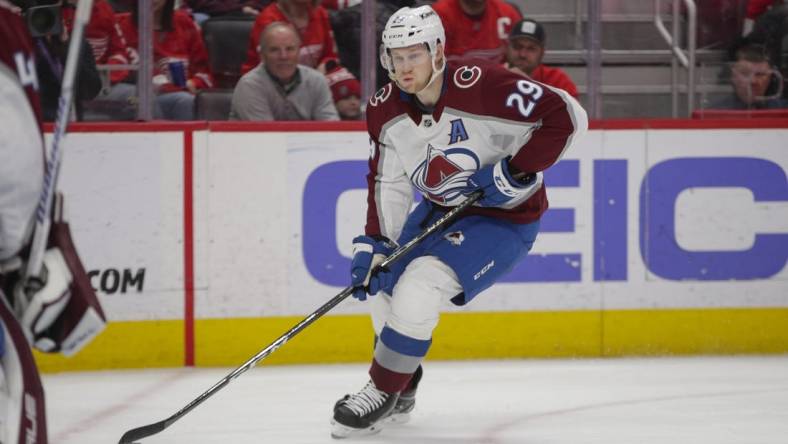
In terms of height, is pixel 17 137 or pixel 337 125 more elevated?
pixel 17 137

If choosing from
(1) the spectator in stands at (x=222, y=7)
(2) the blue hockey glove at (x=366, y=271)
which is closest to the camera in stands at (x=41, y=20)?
(2) the blue hockey glove at (x=366, y=271)

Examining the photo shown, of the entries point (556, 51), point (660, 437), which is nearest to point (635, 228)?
point (556, 51)

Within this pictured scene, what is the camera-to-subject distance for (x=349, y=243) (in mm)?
4691

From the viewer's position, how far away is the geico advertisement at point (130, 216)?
4.50 metres

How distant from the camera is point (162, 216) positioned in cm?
457

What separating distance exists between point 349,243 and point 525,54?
98 cm

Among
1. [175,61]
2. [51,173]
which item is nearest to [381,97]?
[175,61]

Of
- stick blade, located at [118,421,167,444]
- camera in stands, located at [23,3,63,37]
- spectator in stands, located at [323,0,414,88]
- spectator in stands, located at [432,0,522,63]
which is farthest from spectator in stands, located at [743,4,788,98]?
camera in stands, located at [23,3,63,37]

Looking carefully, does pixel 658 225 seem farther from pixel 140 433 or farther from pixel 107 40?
pixel 140 433

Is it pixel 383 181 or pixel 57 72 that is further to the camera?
pixel 57 72

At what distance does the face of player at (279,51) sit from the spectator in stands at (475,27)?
58cm

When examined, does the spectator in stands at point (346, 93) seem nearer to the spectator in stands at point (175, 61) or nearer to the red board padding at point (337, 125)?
the red board padding at point (337, 125)

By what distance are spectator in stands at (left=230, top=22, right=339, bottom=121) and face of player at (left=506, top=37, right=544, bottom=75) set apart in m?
0.74

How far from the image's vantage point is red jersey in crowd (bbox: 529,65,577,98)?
16.0 ft
